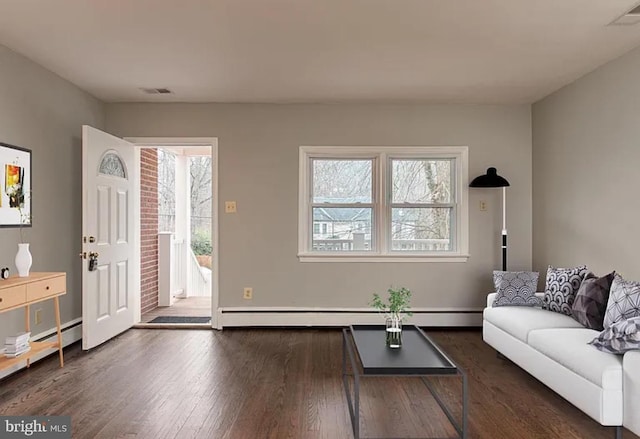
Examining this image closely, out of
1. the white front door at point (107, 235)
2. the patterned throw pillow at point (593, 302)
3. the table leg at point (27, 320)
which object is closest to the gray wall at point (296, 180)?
the white front door at point (107, 235)

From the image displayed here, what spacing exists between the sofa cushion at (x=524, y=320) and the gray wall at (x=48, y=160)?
3830 millimetres

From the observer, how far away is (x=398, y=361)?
2436 millimetres

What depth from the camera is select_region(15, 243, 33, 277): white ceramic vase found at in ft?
10.7

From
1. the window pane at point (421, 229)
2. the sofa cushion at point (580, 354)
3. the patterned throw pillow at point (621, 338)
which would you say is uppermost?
the window pane at point (421, 229)

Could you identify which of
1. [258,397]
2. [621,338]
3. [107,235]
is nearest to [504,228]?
[621,338]

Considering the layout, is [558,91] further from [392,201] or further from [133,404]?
[133,404]

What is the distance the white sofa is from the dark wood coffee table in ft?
2.31

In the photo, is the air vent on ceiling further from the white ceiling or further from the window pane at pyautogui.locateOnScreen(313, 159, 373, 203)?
the window pane at pyautogui.locateOnScreen(313, 159, 373, 203)

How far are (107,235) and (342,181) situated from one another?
2475mm

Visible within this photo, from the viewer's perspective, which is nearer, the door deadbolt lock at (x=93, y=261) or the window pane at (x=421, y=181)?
the door deadbolt lock at (x=93, y=261)

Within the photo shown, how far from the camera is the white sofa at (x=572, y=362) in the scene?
2289 millimetres

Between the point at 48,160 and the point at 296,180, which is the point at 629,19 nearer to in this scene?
the point at 296,180

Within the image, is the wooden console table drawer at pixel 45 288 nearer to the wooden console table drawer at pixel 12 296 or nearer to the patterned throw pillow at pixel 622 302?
the wooden console table drawer at pixel 12 296

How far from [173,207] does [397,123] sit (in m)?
3.95
